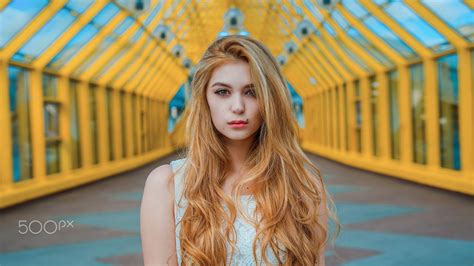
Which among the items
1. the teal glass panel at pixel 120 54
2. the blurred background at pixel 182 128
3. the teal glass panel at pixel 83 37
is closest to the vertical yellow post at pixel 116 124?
the blurred background at pixel 182 128

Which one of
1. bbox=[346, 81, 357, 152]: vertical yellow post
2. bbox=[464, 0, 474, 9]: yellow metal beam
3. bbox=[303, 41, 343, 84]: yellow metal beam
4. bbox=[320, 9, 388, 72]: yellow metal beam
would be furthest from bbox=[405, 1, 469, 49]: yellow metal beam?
bbox=[303, 41, 343, 84]: yellow metal beam

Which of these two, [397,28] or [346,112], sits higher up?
[397,28]

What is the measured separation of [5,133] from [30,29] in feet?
6.07

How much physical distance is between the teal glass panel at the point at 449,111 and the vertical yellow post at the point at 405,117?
1.73 meters

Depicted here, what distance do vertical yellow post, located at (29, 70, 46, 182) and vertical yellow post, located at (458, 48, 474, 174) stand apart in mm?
8077

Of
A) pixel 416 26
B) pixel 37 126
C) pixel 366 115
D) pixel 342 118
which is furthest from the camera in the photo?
pixel 342 118

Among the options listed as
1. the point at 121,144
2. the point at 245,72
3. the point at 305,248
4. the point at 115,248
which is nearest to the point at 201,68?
the point at 245,72

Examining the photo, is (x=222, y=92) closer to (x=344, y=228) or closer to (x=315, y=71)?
(x=344, y=228)

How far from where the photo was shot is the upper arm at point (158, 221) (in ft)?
5.39

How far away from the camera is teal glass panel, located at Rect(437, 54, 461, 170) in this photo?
10.6 m

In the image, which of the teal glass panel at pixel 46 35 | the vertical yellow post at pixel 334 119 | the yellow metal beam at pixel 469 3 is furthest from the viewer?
the vertical yellow post at pixel 334 119

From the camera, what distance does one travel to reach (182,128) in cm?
648

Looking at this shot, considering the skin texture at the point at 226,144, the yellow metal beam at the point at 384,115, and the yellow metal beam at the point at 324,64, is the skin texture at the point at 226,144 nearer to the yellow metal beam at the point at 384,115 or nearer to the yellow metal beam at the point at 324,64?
the yellow metal beam at the point at 384,115

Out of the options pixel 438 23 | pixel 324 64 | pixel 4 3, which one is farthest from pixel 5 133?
pixel 324 64
